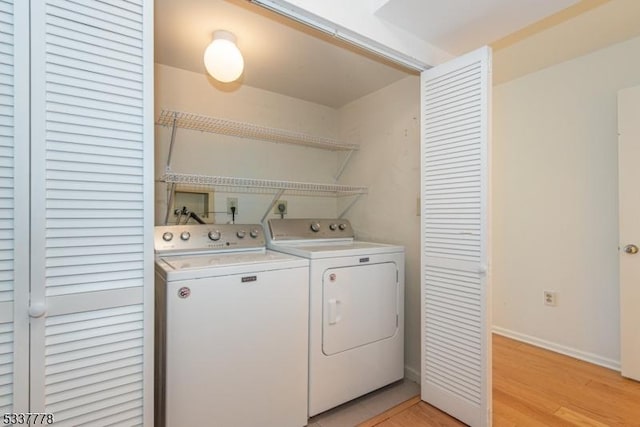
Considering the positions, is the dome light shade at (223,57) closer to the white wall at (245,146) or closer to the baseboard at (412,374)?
the white wall at (245,146)

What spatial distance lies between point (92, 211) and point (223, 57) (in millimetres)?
1142

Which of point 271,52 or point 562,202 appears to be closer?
point 271,52

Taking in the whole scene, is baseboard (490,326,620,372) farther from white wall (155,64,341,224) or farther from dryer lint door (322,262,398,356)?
white wall (155,64,341,224)

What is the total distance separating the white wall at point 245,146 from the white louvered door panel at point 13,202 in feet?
4.12

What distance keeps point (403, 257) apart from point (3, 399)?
2.02 metres

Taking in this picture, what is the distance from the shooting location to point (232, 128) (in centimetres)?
238

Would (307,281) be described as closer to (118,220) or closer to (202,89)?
(118,220)

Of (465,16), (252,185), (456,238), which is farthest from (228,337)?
(465,16)

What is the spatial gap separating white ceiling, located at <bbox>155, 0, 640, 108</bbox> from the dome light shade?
2.1 inches

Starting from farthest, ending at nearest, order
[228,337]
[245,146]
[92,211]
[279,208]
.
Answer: [279,208] < [245,146] < [228,337] < [92,211]

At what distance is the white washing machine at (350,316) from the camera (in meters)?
1.79

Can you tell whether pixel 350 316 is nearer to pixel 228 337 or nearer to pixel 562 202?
pixel 228 337

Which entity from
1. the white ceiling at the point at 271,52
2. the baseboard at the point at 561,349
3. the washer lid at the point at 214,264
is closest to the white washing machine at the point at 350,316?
the washer lid at the point at 214,264

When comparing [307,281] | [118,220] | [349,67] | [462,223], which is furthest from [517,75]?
[118,220]
